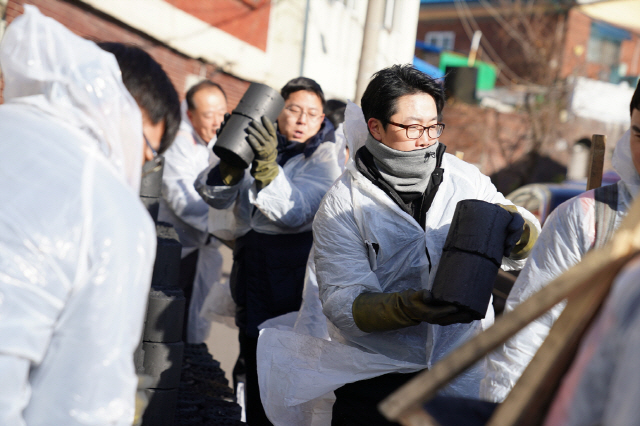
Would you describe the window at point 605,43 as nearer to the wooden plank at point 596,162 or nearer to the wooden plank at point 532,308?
the wooden plank at point 596,162

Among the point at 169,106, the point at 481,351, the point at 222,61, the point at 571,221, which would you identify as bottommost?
the point at 481,351

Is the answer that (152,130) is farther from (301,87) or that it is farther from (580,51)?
(580,51)

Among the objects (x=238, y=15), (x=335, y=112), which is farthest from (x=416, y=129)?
(x=238, y=15)

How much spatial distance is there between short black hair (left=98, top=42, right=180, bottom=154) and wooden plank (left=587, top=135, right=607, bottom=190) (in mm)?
1726

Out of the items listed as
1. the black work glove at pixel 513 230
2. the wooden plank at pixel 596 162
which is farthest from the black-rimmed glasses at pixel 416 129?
the wooden plank at pixel 596 162

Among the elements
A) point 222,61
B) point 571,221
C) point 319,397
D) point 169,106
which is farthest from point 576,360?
point 222,61

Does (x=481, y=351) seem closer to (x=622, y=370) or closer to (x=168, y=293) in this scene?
(x=622, y=370)

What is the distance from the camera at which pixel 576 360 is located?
943mm

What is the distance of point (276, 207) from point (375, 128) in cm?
99

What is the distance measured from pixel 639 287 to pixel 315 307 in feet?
7.00

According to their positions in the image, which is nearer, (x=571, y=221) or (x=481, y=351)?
(x=481, y=351)

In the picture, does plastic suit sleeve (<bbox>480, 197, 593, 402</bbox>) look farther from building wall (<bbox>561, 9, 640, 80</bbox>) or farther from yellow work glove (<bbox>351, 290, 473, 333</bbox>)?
building wall (<bbox>561, 9, 640, 80</bbox>)

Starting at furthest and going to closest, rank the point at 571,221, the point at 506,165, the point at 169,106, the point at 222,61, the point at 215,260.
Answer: the point at 506,165 → the point at 222,61 → the point at 215,260 → the point at 571,221 → the point at 169,106

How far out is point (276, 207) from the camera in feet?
10.6
